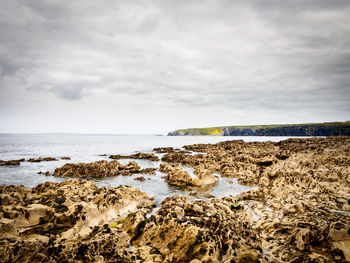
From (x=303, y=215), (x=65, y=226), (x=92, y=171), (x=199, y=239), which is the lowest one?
(x=92, y=171)

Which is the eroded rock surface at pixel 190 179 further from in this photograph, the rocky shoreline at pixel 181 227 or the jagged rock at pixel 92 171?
the jagged rock at pixel 92 171

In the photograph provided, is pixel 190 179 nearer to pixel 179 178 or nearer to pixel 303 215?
pixel 179 178

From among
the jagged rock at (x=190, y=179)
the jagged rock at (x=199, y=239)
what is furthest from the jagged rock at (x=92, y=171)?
the jagged rock at (x=199, y=239)

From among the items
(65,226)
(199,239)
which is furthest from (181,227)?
(65,226)

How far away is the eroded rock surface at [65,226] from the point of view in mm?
5785

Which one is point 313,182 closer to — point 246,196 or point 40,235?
point 246,196

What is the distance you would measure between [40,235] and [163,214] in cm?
573

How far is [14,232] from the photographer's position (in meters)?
8.40

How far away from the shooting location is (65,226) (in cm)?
944

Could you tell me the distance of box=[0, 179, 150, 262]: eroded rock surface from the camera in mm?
5785

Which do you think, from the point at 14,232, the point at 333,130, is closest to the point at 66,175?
the point at 14,232

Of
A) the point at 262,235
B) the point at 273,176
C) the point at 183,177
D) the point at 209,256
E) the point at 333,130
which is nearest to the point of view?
the point at 209,256

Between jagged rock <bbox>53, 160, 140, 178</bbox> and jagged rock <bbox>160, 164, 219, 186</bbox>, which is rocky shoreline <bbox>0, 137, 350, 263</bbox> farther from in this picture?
jagged rock <bbox>53, 160, 140, 178</bbox>

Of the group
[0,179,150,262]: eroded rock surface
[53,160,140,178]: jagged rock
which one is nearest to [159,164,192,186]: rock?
[0,179,150,262]: eroded rock surface
